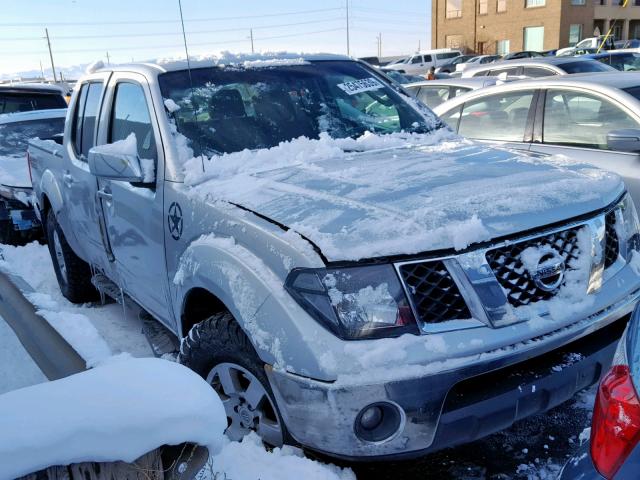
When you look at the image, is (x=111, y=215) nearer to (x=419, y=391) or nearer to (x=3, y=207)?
(x=419, y=391)

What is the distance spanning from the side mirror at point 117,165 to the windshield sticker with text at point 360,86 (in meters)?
1.39

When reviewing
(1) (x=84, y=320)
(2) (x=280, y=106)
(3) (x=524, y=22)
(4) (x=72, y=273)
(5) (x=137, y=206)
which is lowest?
(1) (x=84, y=320)

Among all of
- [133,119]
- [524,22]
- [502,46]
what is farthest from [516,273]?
[502,46]

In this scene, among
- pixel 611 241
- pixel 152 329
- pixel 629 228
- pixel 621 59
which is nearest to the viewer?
pixel 611 241

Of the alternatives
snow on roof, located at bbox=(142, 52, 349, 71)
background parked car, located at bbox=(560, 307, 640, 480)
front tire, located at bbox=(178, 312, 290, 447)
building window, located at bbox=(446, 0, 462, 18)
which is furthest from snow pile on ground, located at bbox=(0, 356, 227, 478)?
building window, located at bbox=(446, 0, 462, 18)

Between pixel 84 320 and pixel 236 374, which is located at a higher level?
pixel 236 374

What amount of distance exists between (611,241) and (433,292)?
99 cm

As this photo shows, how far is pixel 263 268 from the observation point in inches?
86.7

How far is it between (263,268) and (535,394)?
1.07 m

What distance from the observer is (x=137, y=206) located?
321 centimetres

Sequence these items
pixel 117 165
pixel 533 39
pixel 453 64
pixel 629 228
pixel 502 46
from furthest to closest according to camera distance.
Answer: pixel 502 46
pixel 533 39
pixel 453 64
pixel 117 165
pixel 629 228

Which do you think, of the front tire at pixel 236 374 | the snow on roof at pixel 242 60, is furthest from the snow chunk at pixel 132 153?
the front tire at pixel 236 374

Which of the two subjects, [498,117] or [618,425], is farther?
[498,117]

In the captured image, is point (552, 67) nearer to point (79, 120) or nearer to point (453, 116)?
point (453, 116)
